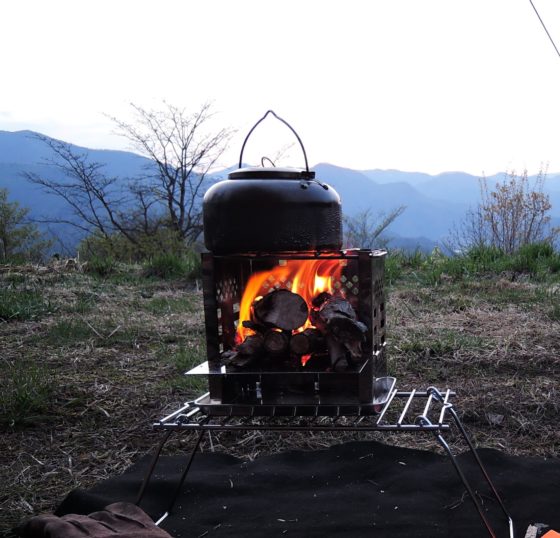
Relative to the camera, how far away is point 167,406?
331 cm

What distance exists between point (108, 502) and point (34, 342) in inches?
102

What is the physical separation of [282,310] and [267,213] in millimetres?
323

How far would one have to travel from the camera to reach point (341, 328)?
193 centimetres

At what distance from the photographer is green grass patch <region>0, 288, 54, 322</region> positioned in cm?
519

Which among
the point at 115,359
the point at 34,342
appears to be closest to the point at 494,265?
the point at 115,359

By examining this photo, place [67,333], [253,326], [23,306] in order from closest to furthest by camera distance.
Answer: [253,326], [67,333], [23,306]

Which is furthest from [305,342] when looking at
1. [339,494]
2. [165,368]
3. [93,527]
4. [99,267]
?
[99,267]

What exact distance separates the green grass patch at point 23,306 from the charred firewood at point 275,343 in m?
3.72

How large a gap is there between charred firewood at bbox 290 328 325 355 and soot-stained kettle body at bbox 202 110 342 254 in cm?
28

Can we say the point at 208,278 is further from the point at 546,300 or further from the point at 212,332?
the point at 546,300

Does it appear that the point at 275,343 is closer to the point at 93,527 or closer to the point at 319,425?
the point at 319,425

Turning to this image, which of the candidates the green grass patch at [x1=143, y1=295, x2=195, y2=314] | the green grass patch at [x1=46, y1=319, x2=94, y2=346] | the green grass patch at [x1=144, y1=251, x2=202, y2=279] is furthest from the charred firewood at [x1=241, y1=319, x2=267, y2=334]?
the green grass patch at [x1=144, y1=251, x2=202, y2=279]

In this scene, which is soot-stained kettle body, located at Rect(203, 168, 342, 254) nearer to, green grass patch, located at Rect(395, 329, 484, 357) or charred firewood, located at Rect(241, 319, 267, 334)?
charred firewood, located at Rect(241, 319, 267, 334)

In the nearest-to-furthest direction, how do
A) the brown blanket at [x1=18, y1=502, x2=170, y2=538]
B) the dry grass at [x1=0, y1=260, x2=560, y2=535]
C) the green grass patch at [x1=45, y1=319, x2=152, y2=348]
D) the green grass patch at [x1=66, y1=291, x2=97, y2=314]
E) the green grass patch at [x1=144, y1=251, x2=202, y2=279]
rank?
the brown blanket at [x1=18, y1=502, x2=170, y2=538] < the dry grass at [x1=0, y1=260, x2=560, y2=535] < the green grass patch at [x1=45, y1=319, x2=152, y2=348] < the green grass patch at [x1=66, y1=291, x2=97, y2=314] < the green grass patch at [x1=144, y1=251, x2=202, y2=279]
